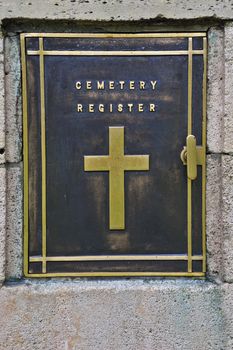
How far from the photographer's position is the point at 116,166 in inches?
88.4

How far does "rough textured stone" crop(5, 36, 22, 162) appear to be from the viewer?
221cm

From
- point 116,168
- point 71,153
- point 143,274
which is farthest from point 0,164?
point 143,274

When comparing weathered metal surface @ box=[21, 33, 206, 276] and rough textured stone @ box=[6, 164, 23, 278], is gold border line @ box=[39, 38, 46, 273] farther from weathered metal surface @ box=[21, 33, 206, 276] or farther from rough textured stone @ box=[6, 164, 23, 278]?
rough textured stone @ box=[6, 164, 23, 278]

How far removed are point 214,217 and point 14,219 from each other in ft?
3.22

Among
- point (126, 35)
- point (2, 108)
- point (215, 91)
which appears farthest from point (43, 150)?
point (215, 91)

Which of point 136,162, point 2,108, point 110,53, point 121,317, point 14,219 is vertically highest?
point 110,53

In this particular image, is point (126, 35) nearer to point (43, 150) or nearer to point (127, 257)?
point (43, 150)

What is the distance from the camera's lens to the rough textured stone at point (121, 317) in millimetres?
2211

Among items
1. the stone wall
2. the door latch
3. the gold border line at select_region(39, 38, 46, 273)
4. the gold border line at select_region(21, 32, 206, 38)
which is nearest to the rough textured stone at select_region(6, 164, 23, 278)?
the stone wall

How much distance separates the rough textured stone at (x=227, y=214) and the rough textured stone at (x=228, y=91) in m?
0.08

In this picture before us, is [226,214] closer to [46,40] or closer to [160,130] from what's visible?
[160,130]

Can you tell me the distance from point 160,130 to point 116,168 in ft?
0.93

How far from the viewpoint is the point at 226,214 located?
7.25 feet

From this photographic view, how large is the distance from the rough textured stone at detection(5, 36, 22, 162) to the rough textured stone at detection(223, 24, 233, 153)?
3.26 feet
